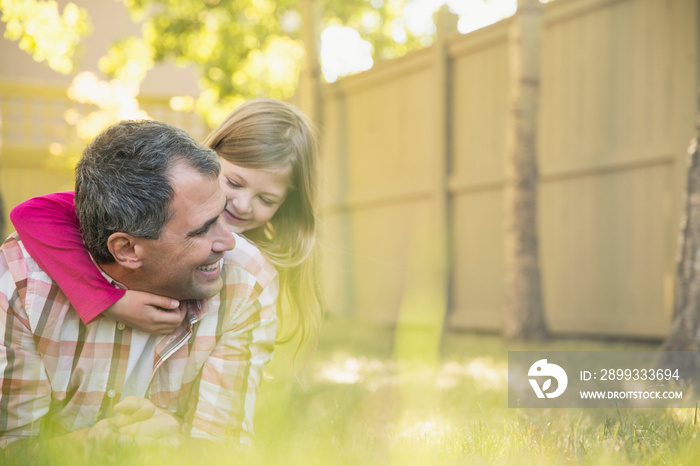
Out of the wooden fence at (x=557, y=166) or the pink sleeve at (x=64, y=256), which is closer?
the pink sleeve at (x=64, y=256)

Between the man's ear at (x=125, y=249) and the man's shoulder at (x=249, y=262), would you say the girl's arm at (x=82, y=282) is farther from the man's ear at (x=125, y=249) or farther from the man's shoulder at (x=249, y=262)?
the man's shoulder at (x=249, y=262)

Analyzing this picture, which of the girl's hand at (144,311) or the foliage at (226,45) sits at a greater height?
the foliage at (226,45)

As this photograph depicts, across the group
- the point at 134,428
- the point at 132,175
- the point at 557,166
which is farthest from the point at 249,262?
the point at 557,166

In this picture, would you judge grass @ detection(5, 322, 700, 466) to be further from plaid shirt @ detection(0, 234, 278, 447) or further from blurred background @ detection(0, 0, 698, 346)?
blurred background @ detection(0, 0, 698, 346)

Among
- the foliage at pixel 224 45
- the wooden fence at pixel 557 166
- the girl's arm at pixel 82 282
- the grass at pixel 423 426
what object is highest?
the foliage at pixel 224 45

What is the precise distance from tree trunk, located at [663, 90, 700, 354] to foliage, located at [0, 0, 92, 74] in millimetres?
4369

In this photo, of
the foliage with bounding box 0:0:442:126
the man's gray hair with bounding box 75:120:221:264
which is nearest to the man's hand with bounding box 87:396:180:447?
the man's gray hair with bounding box 75:120:221:264

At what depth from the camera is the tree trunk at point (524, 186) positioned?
5531mm

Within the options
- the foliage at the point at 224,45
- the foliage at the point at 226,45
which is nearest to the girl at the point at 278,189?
the foliage at the point at 224,45

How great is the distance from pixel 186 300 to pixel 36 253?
42cm

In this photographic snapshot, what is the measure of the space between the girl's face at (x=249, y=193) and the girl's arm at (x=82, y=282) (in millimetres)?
703

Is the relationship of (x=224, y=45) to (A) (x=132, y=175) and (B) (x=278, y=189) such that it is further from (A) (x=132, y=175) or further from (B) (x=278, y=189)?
(A) (x=132, y=175)

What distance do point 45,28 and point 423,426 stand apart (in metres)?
4.26

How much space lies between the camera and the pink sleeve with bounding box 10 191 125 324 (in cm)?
188
